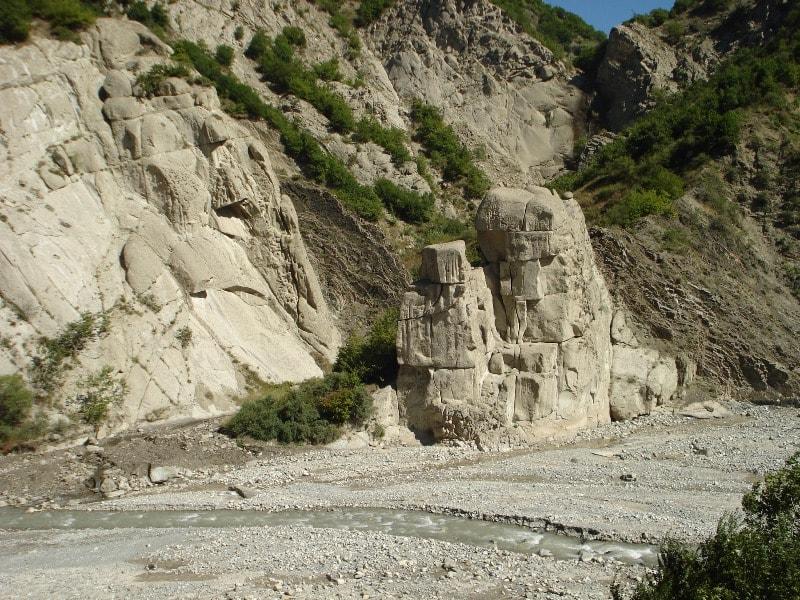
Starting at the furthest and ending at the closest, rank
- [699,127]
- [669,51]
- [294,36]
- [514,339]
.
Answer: [669,51]
[294,36]
[699,127]
[514,339]

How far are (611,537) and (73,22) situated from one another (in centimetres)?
2433

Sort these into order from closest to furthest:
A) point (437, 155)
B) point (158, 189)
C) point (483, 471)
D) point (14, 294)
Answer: point (483, 471)
point (14, 294)
point (158, 189)
point (437, 155)

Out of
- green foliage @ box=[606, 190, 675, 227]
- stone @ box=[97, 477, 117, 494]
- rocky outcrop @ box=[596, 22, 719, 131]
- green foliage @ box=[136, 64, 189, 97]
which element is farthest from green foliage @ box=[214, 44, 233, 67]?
stone @ box=[97, 477, 117, 494]

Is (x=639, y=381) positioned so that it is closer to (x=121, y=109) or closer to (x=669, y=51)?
(x=121, y=109)

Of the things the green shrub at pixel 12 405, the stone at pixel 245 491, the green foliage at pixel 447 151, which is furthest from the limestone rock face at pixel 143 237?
the green foliage at pixel 447 151

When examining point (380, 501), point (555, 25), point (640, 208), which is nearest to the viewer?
point (380, 501)

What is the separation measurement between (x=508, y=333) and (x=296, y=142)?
15.7 meters

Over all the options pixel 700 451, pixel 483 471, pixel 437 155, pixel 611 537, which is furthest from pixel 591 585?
pixel 437 155

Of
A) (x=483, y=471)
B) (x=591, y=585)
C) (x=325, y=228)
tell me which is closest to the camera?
(x=591, y=585)

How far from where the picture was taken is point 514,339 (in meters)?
21.0

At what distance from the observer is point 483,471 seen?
671 inches

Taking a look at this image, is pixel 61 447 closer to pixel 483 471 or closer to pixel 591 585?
pixel 483 471

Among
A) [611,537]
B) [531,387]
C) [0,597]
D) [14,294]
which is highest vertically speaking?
[14,294]

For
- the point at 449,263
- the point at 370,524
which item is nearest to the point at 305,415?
the point at 449,263
